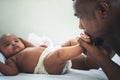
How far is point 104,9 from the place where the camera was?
0.92 metres

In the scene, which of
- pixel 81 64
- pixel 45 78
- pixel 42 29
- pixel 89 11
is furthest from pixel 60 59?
pixel 42 29

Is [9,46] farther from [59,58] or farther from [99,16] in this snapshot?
[99,16]

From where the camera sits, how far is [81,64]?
1409mm

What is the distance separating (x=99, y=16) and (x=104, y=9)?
0.12 feet

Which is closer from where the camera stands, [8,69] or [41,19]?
[8,69]

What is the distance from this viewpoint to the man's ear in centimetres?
91

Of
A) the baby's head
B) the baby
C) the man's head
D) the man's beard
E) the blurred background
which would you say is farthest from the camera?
the blurred background

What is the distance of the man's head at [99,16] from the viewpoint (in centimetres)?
91

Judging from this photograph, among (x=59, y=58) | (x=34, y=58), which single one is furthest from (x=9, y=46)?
(x=59, y=58)

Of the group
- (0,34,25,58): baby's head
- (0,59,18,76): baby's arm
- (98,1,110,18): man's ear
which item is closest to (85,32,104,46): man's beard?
(98,1,110,18): man's ear

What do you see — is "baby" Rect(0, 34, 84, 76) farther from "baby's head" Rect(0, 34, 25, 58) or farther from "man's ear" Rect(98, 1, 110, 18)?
"man's ear" Rect(98, 1, 110, 18)

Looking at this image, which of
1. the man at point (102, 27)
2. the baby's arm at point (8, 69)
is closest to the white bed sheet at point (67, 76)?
the baby's arm at point (8, 69)

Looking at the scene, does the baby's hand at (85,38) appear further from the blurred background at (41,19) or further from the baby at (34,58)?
the blurred background at (41,19)

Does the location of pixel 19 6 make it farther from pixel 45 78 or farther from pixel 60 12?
pixel 45 78
